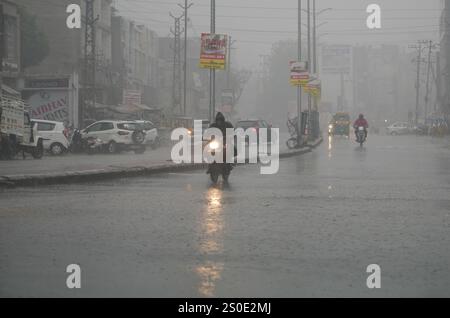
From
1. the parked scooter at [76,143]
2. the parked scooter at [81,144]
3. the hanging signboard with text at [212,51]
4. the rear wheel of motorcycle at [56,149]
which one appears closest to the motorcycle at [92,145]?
the parked scooter at [81,144]

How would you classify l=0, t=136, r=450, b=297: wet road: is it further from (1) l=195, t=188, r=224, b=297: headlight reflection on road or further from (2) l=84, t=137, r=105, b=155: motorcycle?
(2) l=84, t=137, r=105, b=155: motorcycle

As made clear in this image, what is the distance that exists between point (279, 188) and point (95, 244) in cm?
783

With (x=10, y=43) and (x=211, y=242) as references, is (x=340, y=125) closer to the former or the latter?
(x=10, y=43)

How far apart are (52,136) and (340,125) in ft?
140

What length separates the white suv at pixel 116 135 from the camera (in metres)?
35.9

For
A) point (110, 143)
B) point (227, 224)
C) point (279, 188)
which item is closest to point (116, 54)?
point (110, 143)

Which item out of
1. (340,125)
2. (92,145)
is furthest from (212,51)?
(340,125)

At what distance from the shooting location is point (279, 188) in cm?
1563

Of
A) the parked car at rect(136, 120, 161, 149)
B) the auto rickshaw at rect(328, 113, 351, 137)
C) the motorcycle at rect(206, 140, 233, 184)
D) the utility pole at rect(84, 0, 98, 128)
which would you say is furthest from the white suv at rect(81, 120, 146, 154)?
the auto rickshaw at rect(328, 113, 351, 137)

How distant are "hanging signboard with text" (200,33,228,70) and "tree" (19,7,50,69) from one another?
3236 cm

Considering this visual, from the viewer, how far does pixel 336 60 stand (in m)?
104

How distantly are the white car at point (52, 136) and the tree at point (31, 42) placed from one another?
2248cm

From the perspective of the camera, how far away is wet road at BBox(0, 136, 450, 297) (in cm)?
635

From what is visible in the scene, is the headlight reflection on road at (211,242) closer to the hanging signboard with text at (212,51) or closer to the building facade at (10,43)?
the hanging signboard with text at (212,51)
